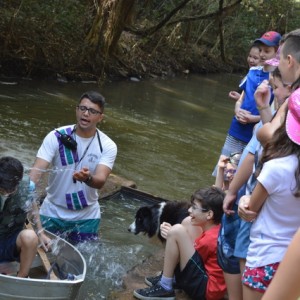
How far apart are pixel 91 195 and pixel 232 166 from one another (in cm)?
120

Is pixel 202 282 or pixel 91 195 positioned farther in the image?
pixel 91 195

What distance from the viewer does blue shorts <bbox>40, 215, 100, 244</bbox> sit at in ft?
14.9

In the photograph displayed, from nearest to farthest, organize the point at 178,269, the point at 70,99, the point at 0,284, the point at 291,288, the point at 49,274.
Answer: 1. the point at 291,288
2. the point at 0,284
3. the point at 49,274
4. the point at 178,269
5. the point at 70,99

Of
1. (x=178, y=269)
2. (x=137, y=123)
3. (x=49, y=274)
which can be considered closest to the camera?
(x=49, y=274)

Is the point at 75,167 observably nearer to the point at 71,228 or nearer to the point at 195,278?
the point at 71,228

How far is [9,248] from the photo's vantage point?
3.70m

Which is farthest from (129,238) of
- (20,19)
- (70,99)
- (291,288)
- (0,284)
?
(20,19)

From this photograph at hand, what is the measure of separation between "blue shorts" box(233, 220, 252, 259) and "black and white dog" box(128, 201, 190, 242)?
1.42 metres

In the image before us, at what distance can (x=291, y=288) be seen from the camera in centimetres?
134

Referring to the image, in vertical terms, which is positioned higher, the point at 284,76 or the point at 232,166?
the point at 284,76

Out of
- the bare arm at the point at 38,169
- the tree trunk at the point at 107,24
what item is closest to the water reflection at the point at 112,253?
the bare arm at the point at 38,169

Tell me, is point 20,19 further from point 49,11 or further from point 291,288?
point 291,288

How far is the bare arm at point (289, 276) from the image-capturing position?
1326 mm

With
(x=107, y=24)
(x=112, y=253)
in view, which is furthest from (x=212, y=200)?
Result: (x=107, y=24)
